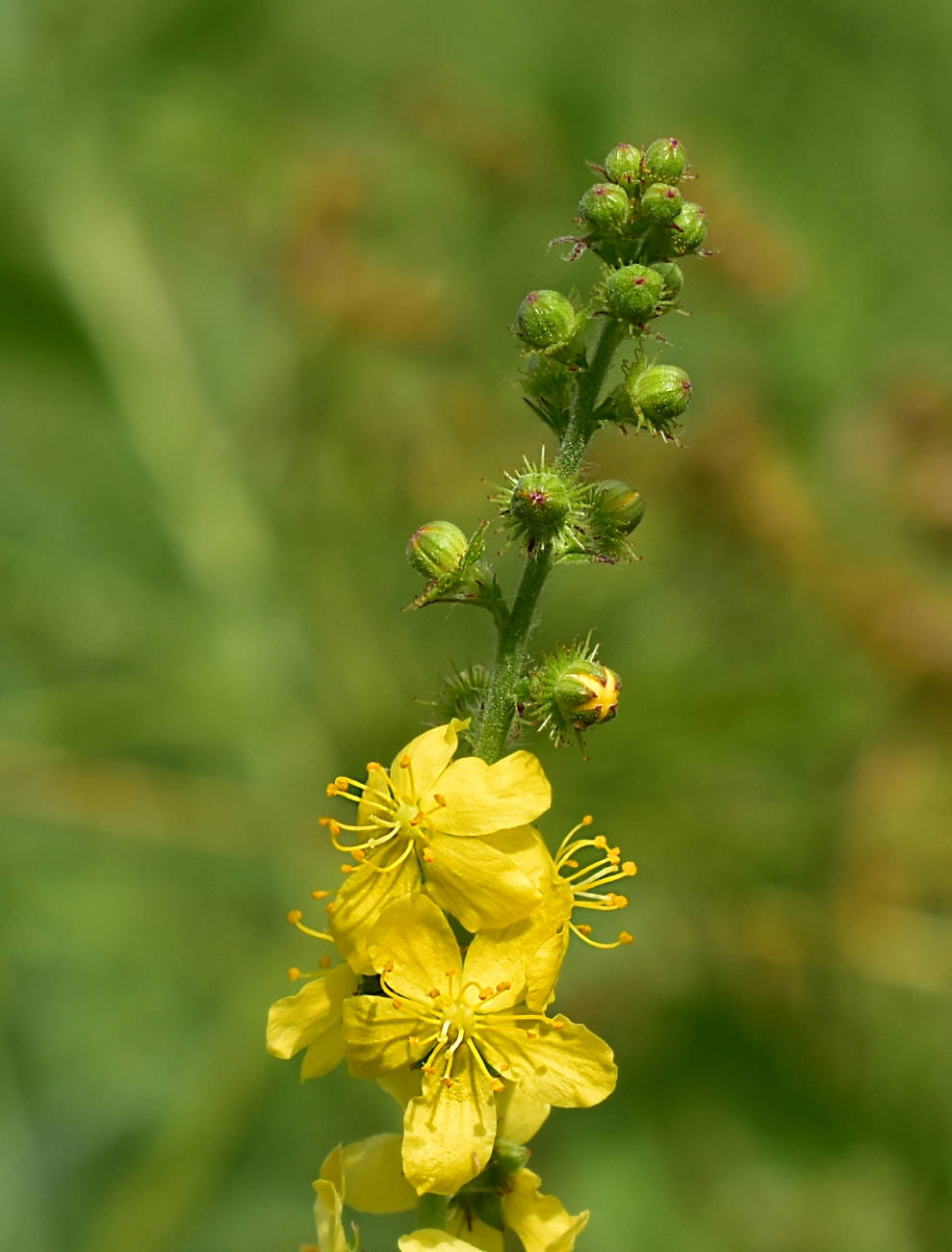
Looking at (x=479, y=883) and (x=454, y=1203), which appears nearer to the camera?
(x=479, y=883)

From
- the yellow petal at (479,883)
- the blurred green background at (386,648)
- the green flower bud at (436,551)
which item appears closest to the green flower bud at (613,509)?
the green flower bud at (436,551)

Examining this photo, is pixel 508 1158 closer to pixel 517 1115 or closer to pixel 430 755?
pixel 517 1115

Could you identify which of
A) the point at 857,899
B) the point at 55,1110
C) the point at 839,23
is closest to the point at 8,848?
the point at 55,1110

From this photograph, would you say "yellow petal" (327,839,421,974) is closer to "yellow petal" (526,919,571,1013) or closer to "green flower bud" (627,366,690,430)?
"yellow petal" (526,919,571,1013)

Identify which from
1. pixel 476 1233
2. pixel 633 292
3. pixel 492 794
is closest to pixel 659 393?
pixel 633 292

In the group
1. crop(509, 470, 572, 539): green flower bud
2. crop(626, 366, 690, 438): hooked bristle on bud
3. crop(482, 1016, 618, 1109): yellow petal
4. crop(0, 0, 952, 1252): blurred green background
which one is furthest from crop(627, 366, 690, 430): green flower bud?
crop(0, 0, 952, 1252): blurred green background

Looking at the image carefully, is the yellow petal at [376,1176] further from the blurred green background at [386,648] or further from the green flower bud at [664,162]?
the blurred green background at [386,648]
